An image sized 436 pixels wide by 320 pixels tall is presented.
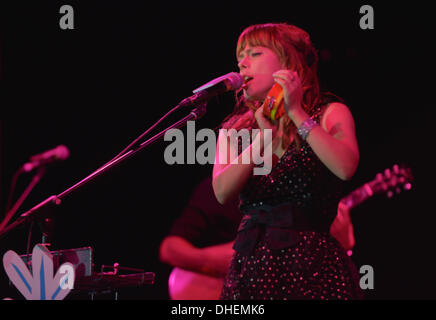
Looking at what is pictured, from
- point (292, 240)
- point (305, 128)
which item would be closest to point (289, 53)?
point (305, 128)

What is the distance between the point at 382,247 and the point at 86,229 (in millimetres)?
1922

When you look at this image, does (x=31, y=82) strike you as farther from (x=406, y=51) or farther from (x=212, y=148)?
(x=406, y=51)

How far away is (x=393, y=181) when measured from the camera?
3191 mm

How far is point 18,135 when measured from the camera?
123 inches

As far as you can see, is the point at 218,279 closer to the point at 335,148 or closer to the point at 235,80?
the point at 235,80

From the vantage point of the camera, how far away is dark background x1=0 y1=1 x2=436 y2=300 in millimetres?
3133

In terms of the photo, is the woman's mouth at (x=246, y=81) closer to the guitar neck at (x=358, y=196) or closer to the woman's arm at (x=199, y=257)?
the woman's arm at (x=199, y=257)

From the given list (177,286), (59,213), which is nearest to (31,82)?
(59,213)

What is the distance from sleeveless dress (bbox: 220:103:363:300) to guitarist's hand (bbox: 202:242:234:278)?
135 cm

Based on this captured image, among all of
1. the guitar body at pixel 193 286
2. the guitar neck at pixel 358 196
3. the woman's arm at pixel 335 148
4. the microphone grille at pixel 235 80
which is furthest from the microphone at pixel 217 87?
the guitar neck at pixel 358 196

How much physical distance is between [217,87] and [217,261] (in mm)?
1419

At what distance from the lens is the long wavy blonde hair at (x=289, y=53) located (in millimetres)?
1766

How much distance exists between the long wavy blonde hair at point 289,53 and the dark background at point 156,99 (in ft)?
4.33

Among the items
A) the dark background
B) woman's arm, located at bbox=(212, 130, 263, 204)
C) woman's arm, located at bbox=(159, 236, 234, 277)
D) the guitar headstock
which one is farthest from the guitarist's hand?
woman's arm, located at bbox=(212, 130, 263, 204)
